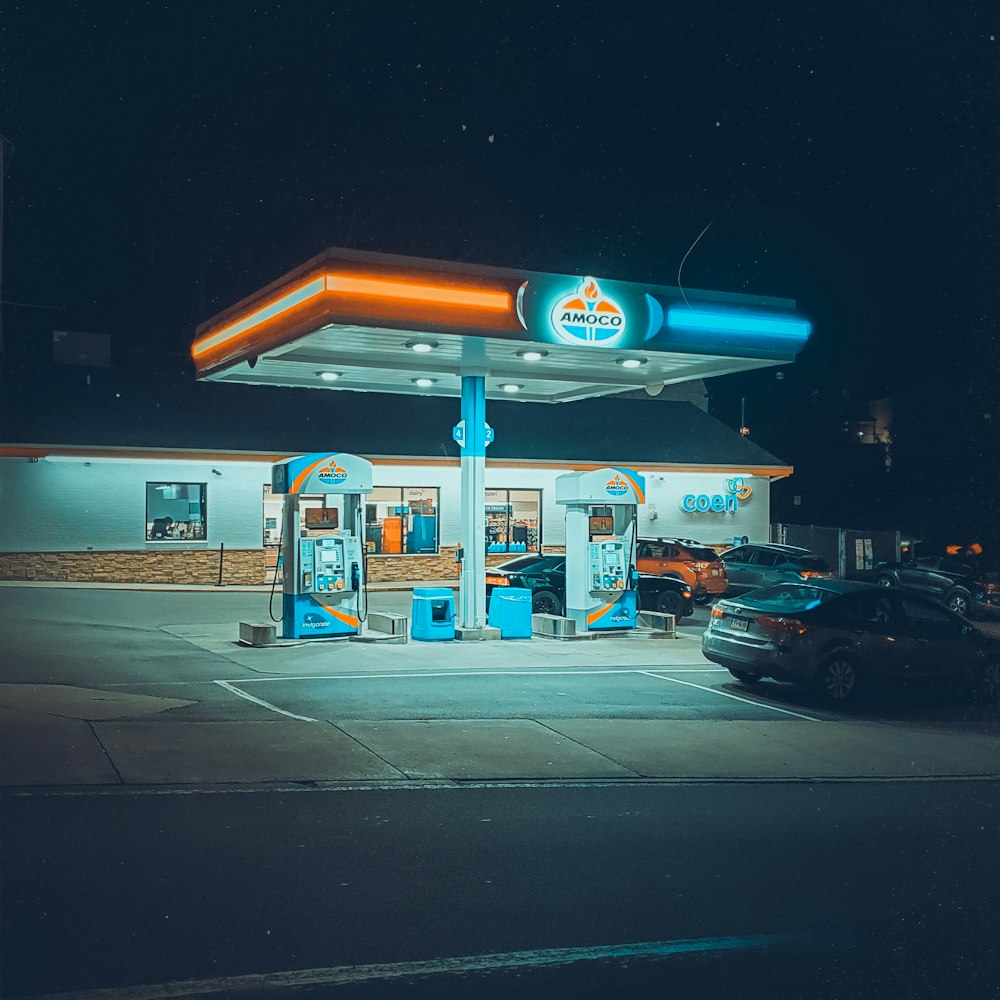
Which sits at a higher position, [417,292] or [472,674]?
[417,292]

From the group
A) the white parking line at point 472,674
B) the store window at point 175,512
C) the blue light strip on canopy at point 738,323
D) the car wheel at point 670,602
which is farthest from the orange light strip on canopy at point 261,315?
the car wheel at point 670,602

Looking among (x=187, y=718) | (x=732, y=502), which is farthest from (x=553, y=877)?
(x=732, y=502)

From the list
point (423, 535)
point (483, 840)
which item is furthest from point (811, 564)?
point (483, 840)

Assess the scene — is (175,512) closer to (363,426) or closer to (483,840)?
(363,426)

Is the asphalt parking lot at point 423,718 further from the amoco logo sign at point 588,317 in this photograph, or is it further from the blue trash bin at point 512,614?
the amoco logo sign at point 588,317

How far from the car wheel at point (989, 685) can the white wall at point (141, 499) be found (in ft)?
61.7

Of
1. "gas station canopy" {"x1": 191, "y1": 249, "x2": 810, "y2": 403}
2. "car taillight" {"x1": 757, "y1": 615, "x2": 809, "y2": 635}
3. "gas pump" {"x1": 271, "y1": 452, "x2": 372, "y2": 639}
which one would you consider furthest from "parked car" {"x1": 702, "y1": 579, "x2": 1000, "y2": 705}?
"gas pump" {"x1": 271, "y1": 452, "x2": 372, "y2": 639}

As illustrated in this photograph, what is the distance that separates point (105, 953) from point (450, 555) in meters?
28.1

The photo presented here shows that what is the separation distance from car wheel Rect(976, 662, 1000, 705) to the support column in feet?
26.1

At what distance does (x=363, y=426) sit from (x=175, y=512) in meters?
6.17

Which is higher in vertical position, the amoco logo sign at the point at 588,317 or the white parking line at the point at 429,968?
the amoco logo sign at the point at 588,317

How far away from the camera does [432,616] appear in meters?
18.9

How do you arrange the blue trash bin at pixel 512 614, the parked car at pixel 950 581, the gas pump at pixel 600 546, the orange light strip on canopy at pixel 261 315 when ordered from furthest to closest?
the parked car at pixel 950 581
the gas pump at pixel 600 546
the blue trash bin at pixel 512 614
the orange light strip on canopy at pixel 261 315

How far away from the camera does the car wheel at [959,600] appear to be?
1124 inches
